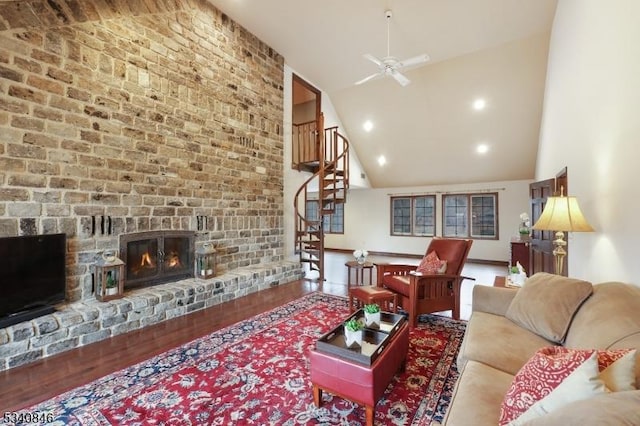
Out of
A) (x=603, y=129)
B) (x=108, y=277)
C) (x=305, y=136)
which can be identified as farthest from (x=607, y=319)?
(x=305, y=136)

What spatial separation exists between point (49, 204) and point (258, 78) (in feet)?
12.8

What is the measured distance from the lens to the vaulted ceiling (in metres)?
4.64

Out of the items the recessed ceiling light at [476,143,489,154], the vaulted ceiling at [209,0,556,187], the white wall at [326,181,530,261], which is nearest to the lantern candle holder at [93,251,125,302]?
the vaulted ceiling at [209,0,556,187]

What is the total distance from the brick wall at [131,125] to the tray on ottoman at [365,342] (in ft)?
9.60

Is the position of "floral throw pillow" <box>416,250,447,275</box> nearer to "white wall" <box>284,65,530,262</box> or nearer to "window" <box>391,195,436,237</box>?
"white wall" <box>284,65,530,262</box>

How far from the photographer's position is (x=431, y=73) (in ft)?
20.8

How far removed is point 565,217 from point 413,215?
7.17 metres

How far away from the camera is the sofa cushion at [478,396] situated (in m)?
1.26

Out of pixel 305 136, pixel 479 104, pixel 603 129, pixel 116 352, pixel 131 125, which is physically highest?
pixel 479 104

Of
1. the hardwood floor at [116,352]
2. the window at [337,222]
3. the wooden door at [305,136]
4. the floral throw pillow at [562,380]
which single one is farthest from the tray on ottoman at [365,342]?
the window at [337,222]

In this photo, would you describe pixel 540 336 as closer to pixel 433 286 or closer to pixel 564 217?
pixel 564 217

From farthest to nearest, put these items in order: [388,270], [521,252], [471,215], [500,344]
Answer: [471,215], [521,252], [388,270], [500,344]

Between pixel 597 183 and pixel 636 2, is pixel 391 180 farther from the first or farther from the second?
pixel 636 2

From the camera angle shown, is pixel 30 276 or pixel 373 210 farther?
pixel 373 210
